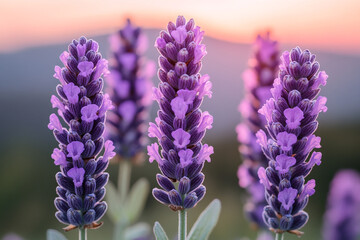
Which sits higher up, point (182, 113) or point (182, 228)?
point (182, 113)

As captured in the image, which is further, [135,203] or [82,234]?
[135,203]

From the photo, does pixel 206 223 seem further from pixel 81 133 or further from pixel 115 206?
pixel 115 206

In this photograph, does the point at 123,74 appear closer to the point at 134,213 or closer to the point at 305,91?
the point at 134,213

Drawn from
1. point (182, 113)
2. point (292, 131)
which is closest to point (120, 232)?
point (182, 113)

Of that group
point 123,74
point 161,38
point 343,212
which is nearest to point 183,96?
point 161,38

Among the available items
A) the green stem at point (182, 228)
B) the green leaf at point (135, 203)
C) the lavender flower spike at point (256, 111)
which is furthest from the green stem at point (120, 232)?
the green stem at point (182, 228)

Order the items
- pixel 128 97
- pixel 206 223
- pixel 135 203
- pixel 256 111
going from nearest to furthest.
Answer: pixel 206 223
pixel 256 111
pixel 128 97
pixel 135 203

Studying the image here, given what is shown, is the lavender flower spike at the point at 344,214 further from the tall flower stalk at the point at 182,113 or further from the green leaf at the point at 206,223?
the tall flower stalk at the point at 182,113
